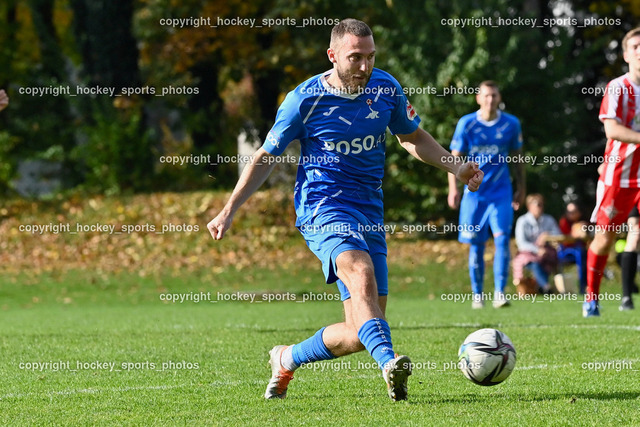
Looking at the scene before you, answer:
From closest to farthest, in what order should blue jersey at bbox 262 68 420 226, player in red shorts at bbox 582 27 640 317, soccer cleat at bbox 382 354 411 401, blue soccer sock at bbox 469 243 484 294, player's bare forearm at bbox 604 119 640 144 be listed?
soccer cleat at bbox 382 354 411 401 → blue jersey at bbox 262 68 420 226 → player's bare forearm at bbox 604 119 640 144 → player in red shorts at bbox 582 27 640 317 → blue soccer sock at bbox 469 243 484 294

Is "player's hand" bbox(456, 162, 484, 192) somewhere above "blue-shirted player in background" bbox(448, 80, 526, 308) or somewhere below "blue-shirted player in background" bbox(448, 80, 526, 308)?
below

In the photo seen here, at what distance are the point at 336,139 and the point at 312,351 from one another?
4.02 ft

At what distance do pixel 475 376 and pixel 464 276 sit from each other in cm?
1445

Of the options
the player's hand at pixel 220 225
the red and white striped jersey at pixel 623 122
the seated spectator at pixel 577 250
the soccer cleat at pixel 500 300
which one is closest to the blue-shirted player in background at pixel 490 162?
the soccer cleat at pixel 500 300

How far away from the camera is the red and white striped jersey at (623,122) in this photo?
30.0ft

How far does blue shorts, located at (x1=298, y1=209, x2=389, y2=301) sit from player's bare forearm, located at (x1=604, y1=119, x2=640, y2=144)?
3686 mm

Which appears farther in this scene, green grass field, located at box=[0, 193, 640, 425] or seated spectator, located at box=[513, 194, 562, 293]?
seated spectator, located at box=[513, 194, 562, 293]

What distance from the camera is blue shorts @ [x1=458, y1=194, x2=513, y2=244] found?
1253 centimetres

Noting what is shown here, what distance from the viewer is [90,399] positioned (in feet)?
19.6

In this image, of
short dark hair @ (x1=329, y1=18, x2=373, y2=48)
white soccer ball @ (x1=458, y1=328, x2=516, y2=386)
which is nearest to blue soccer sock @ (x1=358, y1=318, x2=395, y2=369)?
white soccer ball @ (x1=458, y1=328, x2=516, y2=386)

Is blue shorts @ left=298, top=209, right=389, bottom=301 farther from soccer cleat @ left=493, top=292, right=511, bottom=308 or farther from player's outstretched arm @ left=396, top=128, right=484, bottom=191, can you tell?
soccer cleat @ left=493, top=292, right=511, bottom=308

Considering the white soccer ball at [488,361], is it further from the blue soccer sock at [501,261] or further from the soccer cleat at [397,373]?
the blue soccer sock at [501,261]

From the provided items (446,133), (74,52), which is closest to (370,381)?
(446,133)

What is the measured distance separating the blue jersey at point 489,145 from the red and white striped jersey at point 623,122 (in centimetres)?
327
